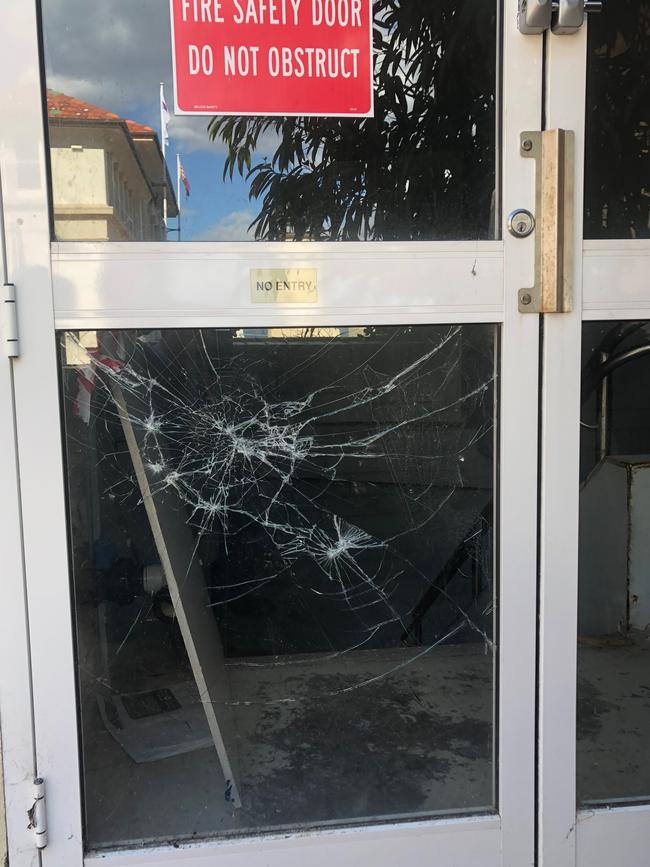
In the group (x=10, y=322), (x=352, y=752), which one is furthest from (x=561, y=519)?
(x=10, y=322)

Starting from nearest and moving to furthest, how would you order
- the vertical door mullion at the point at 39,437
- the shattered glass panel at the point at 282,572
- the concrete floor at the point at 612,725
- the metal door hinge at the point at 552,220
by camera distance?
the vertical door mullion at the point at 39,437 → the metal door hinge at the point at 552,220 → the shattered glass panel at the point at 282,572 → the concrete floor at the point at 612,725

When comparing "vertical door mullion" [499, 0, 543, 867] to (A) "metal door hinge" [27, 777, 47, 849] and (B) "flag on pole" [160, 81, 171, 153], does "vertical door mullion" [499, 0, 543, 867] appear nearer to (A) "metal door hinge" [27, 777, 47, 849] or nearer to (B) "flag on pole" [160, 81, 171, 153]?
(B) "flag on pole" [160, 81, 171, 153]

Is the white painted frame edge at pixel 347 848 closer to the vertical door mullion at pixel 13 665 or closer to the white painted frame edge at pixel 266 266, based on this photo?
the vertical door mullion at pixel 13 665

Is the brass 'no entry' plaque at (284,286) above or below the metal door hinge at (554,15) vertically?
below

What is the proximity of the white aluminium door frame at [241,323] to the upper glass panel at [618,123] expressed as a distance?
179 mm

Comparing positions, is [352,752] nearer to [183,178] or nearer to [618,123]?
[183,178]

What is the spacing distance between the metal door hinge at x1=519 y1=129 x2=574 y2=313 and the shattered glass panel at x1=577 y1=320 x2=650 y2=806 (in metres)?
0.15

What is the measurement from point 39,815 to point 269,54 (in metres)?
1.82

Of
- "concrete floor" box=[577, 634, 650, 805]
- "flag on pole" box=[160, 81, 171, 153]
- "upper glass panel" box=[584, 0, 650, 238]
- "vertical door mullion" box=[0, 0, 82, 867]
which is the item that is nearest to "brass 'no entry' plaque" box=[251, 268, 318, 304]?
"flag on pole" box=[160, 81, 171, 153]

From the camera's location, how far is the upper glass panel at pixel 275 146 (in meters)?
1.52

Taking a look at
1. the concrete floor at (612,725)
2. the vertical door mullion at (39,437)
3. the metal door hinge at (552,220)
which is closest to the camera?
the vertical door mullion at (39,437)

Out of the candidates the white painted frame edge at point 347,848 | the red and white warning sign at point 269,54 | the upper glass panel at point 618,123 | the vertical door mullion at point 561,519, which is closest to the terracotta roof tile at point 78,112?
the red and white warning sign at point 269,54

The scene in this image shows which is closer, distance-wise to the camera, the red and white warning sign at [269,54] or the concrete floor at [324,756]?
the red and white warning sign at [269,54]

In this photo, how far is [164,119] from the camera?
155 centimetres
